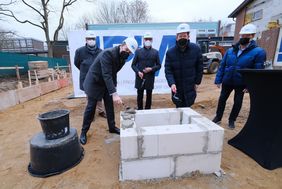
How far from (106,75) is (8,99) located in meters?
4.57

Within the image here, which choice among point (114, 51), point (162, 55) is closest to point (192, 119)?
point (114, 51)

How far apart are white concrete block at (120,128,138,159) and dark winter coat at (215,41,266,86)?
204 centimetres

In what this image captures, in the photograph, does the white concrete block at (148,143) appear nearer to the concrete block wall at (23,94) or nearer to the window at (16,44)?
the concrete block wall at (23,94)

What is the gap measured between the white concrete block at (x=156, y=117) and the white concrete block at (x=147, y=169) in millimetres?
649

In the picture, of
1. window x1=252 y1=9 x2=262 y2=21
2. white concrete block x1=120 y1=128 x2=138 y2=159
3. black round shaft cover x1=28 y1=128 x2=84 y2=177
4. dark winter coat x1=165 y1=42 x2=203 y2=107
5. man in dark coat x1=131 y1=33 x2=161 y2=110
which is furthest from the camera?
window x1=252 y1=9 x2=262 y2=21

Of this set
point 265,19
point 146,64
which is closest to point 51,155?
point 146,64

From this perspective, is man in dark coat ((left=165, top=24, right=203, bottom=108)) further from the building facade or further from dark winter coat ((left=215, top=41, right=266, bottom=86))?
the building facade

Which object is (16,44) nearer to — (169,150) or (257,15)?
(257,15)

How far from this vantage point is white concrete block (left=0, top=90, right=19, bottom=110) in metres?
5.30

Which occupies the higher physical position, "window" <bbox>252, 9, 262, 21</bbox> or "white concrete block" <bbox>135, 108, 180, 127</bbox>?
"window" <bbox>252, 9, 262, 21</bbox>

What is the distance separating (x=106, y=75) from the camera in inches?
103

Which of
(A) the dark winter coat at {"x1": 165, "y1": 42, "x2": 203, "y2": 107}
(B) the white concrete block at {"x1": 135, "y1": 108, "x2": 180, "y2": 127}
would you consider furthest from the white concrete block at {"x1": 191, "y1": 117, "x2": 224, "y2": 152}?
(A) the dark winter coat at {"x1": 165, "y1": 42, "x2": 203, "y2": 107}

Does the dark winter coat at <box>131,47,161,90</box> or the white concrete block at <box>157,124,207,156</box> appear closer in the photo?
the white concrete block at <box>157,124,207,156</box>

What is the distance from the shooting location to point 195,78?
3.01 m
